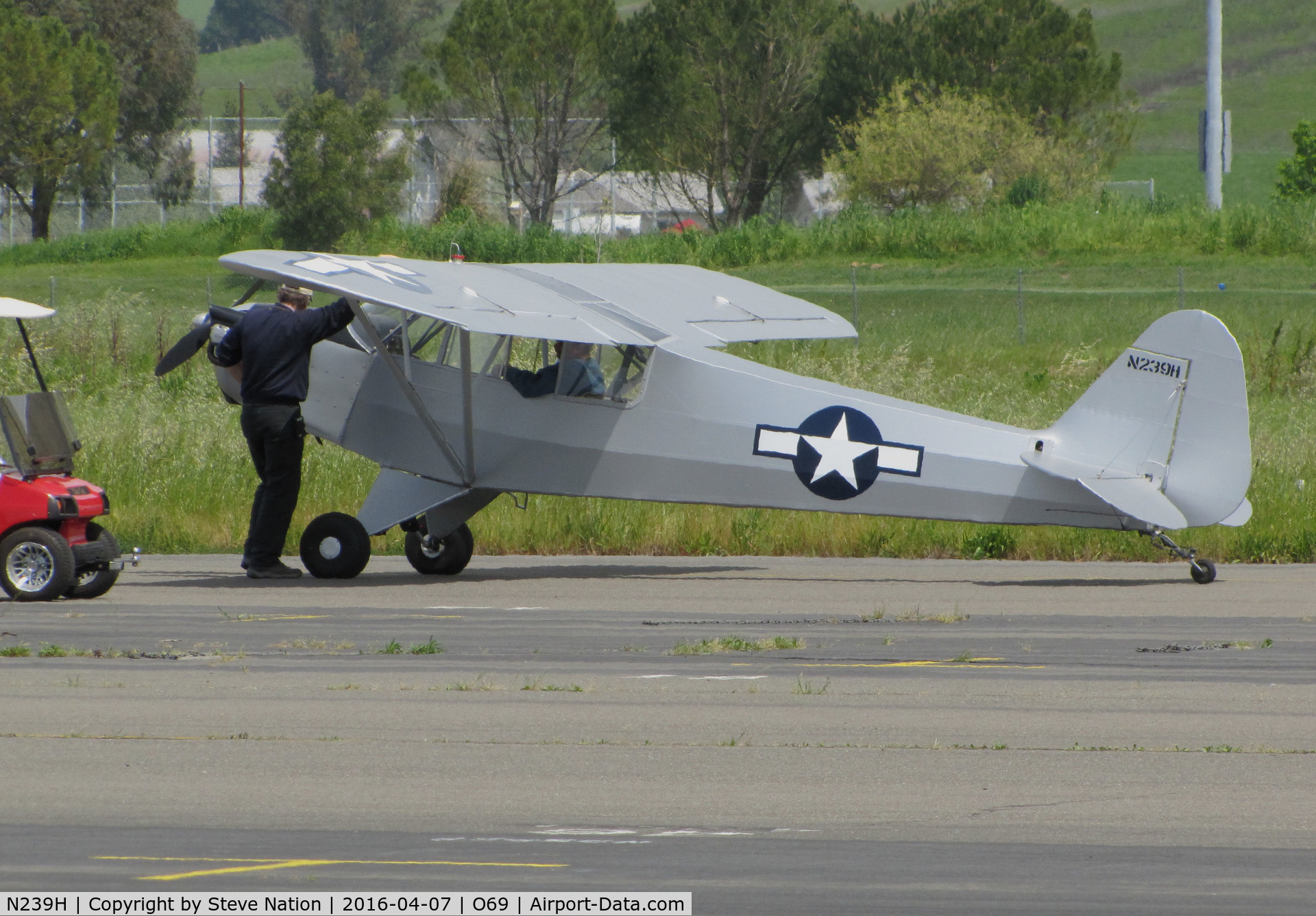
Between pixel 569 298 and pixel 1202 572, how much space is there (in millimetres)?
5210

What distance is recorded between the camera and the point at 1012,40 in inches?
2739

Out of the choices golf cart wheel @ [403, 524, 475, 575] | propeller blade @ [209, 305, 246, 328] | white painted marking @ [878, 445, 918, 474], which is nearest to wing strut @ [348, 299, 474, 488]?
golf cart wheel @ [403, 524, 475, 575]

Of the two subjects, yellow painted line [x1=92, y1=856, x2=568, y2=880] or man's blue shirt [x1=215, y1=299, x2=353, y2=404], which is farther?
man's blue shirt [x1=215, y1=299, x2=353, y2=404]

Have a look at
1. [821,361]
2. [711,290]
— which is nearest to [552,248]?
[821,361]

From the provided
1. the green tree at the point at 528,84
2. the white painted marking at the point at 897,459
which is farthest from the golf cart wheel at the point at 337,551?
the green tree at the point at 528,84

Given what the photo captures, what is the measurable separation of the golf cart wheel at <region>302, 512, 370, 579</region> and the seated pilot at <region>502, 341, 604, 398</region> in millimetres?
1687

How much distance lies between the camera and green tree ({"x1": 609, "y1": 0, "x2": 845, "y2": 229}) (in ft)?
201

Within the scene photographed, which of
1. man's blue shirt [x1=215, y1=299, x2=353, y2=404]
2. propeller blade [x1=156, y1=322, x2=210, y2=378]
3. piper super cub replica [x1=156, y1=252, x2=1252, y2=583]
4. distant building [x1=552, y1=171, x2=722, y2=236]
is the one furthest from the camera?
distant building [x1=552, y1=171, x2=722, y2=236]

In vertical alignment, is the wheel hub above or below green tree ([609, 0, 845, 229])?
below

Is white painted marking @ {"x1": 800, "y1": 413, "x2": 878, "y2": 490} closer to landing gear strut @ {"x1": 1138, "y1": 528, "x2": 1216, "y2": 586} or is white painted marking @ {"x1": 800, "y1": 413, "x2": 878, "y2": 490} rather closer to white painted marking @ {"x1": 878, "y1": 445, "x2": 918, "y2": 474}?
white painted marking @ {"x1": 878, "y1": 445, "x2": 918, "y2": 474}

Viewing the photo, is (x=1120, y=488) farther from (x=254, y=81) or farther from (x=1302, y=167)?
(x=254, y=81)

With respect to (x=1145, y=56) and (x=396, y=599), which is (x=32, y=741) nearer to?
(x=396, y=599)

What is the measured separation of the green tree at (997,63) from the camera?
6700cm

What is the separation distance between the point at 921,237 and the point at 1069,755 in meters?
Result: 39.9
